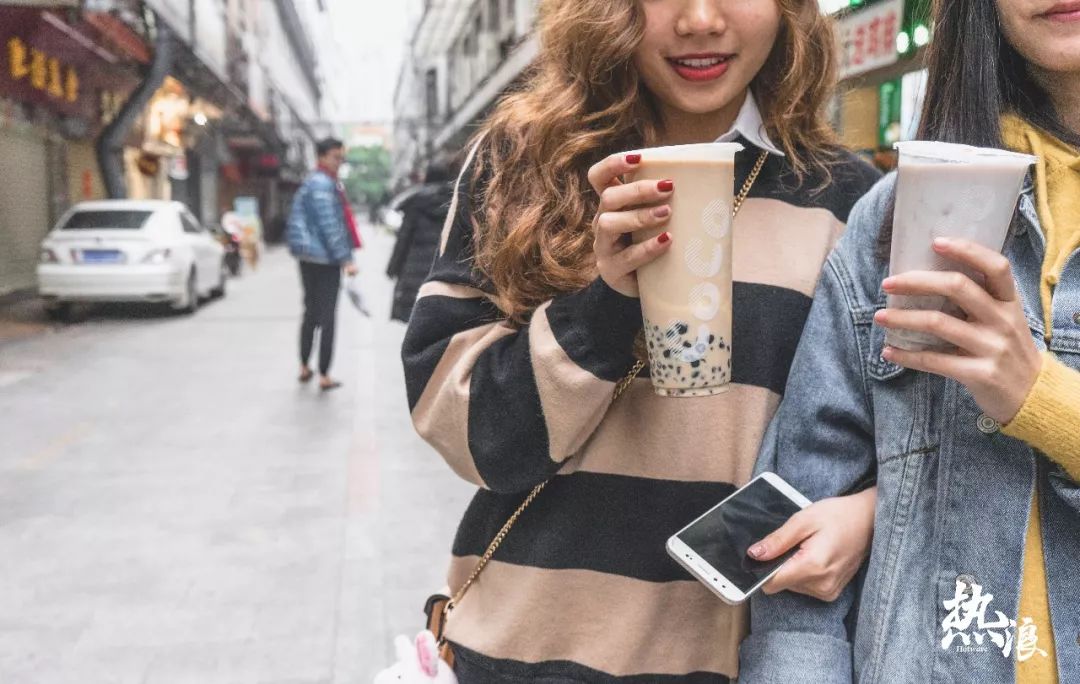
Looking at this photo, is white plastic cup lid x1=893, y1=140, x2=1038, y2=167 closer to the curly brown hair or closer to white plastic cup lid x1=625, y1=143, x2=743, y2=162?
white plastic cup lid x1=625, y1=143, x2=743, y2=162

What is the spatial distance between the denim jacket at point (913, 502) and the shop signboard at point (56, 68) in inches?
531

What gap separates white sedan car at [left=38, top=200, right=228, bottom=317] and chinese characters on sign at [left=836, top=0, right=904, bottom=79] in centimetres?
841

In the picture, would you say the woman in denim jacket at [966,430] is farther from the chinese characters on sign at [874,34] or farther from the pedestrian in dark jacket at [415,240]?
the chinese characters on sign at [874,34]

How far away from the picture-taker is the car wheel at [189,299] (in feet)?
41.2

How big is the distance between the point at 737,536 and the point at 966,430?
0.28 m

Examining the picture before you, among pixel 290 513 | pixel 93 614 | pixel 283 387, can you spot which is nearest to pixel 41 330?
pixel 283 387

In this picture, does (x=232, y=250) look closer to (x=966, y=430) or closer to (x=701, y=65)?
(x=701, y=65)

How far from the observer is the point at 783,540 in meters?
1.08

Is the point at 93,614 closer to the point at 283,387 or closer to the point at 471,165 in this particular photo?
the point at 471,165

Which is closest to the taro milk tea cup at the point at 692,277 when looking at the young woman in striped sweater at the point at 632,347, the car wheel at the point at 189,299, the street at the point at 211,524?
the young woman in striped sweater at the point at 632,347

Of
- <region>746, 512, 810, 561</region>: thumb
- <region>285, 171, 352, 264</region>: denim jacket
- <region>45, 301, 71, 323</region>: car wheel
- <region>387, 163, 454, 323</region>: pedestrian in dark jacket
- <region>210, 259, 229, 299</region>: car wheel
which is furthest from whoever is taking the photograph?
<region>210, 259, 229, 299</region>: car wheel

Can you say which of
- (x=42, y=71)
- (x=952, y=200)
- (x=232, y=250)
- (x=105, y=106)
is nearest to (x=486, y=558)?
(x=952, y=200)

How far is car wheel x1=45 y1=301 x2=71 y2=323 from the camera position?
38.2ft

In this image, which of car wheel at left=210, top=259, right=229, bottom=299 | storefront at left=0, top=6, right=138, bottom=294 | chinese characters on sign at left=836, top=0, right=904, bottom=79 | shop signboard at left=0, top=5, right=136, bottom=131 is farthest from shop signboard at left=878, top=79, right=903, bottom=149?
shop signboard at left=0, top=5, right=136, bottom=131
